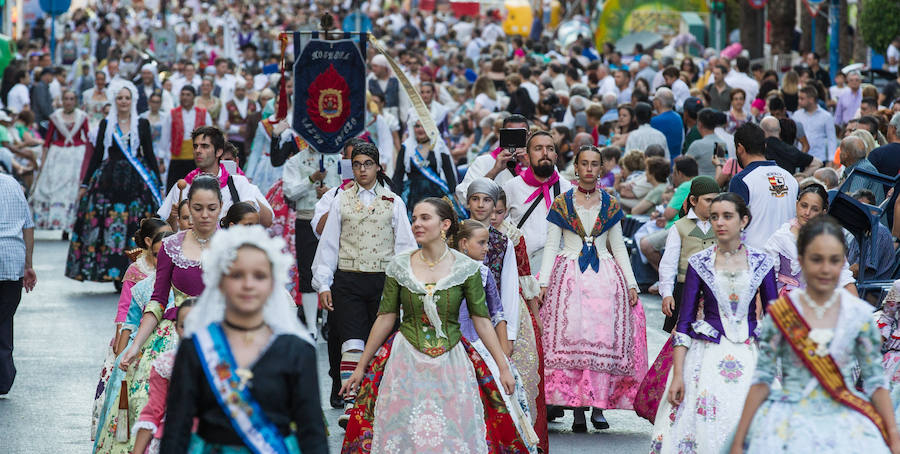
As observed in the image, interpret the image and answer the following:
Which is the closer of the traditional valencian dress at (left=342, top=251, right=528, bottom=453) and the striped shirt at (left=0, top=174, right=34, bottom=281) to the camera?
the traditional valencian dress at (left=342, top=251, right=528, bottom=453)

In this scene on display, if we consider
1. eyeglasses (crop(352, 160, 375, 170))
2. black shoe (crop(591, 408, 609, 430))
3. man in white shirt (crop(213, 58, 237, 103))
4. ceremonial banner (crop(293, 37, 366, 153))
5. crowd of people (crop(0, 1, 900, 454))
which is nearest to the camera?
crowd of people (crop(0, 1, 900, 454))

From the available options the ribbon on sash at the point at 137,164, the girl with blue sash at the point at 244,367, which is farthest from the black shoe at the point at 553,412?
the ribbon on sash at the point at 137,164

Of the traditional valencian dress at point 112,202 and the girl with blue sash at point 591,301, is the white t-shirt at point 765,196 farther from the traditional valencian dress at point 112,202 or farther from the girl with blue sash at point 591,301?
the traditional valencian dress at point 112,202

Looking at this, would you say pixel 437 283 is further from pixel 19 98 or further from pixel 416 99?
pixel 19 98

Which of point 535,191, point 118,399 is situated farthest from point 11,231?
point 535,191

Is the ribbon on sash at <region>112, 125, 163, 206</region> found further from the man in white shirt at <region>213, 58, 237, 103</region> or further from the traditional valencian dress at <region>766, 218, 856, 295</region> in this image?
the man in white shirt at <region>213, 58, 237, 103</region>

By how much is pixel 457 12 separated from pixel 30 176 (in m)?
31.1

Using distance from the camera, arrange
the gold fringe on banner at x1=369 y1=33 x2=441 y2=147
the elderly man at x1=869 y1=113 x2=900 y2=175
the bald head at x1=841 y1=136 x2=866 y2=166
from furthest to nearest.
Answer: the gold fringe on banner at x1=369 y1=33 x2=441 y2=147
the bald head at x1=841 y1=136 x2=866 y2=166
the elderly man at x1=869 y1=113 x2=900 y2=175

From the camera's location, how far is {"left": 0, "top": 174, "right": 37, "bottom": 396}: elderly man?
1014cm

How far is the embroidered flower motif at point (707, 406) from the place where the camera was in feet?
23.9

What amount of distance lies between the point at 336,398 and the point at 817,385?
5.08 m

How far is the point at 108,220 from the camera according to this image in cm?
1556

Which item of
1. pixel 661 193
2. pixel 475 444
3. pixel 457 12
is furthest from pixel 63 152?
pixel 457 12

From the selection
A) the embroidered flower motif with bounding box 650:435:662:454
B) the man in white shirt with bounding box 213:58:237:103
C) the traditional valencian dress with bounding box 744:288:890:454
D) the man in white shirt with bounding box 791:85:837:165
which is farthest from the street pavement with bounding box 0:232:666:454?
the man in white shirt with bounding box 213:58:237:103
